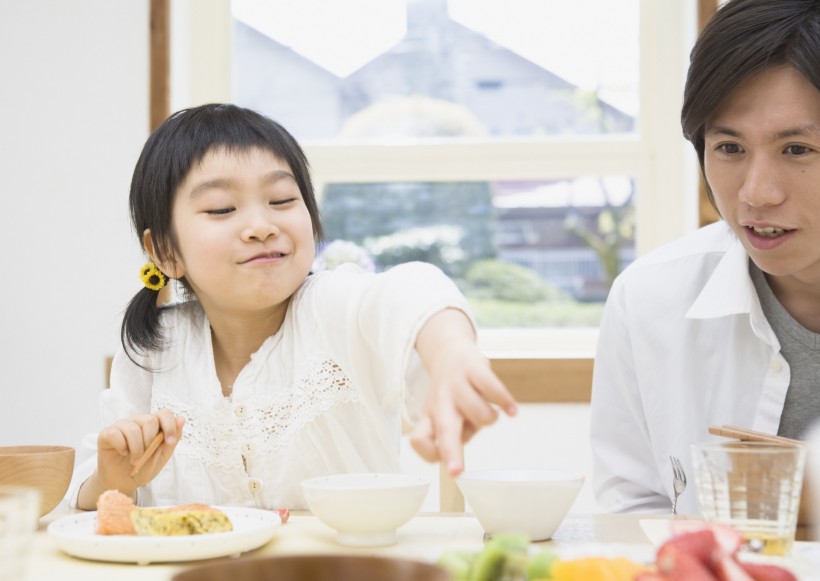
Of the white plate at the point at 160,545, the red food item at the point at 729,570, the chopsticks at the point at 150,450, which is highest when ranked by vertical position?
the red food item at the point at 729,570

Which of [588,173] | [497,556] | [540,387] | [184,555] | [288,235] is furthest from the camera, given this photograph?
[588,173]

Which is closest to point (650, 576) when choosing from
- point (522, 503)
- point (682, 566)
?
point (682, 566)

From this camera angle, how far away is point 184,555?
854 millimetres

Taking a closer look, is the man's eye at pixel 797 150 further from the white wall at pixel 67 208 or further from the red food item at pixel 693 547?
the white wall at pixel 67 208

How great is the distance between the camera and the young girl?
4.78 ft

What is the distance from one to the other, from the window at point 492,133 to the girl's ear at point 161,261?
113cm

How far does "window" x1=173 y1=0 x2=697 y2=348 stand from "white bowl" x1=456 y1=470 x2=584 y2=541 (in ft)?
5.81

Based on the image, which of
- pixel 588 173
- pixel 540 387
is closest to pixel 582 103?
pixel 588 173

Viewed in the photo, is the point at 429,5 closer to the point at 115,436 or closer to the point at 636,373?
the point at 636,373

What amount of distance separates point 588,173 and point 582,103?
0.20 meters

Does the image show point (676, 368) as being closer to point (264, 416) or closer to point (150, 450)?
point (264, 416)

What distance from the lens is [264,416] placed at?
1.51m

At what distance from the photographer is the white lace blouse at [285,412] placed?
146 cm

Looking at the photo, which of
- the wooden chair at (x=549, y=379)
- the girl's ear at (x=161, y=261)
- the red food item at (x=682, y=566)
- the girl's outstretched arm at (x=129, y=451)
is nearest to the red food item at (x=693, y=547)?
the red food item at (x=682, y=566)
